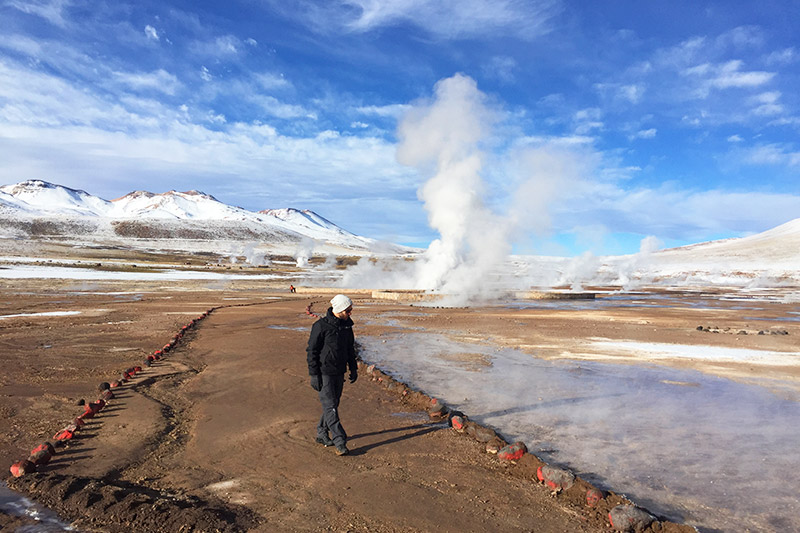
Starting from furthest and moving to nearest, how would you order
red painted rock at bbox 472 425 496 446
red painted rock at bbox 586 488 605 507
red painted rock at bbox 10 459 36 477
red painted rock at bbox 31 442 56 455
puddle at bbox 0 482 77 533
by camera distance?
red painted rock at bbox 472 425 496 446 → red painted rock at bbox 31 442 56 455 → red painted rock at bbox 10 459 36 477 → red painted rock at bbox 586 488 605 507 → puddle at bbox 0 482 77 533

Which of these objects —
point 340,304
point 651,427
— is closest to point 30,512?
point 340,304

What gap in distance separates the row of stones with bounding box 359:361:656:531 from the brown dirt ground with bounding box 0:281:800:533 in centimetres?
7

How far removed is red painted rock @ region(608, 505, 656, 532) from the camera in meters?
4.41

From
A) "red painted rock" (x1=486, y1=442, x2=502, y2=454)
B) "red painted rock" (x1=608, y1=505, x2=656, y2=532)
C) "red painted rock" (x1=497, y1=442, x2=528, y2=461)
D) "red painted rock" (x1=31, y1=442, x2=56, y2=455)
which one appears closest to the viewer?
"red painted rock" (x1=608, y1=505, x2=656, y2=532)

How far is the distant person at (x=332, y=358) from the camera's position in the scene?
238 inches

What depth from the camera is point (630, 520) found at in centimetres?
442

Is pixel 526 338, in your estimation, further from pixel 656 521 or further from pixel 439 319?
pixel 656 521

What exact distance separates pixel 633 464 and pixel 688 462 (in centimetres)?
65

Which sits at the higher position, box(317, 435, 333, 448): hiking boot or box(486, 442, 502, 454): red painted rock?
box(486, 442, 502, 454): red painted rock

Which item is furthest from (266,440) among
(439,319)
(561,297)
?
(561,297)

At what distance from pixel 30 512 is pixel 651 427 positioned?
7201 mm

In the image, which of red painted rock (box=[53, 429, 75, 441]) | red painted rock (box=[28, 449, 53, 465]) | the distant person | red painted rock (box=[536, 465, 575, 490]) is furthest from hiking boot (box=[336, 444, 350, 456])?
red painted rock (box=[53, 429, 75, 441])

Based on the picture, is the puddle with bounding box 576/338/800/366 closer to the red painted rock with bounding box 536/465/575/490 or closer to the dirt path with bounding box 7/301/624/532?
the dirt path with bounding box 7/301/624/532

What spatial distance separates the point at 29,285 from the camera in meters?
39.2
